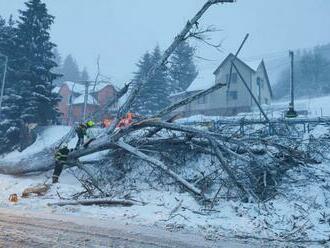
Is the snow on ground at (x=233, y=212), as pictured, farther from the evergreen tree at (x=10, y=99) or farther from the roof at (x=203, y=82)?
the roof at (x=203, y=82)

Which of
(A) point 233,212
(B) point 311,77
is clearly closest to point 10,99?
(A) point 233,212

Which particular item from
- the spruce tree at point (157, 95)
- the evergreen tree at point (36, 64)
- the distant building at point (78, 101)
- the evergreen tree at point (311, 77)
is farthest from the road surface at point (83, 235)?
the evergreen tree at point (311, 77)

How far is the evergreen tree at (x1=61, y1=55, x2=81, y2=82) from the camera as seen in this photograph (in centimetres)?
9325

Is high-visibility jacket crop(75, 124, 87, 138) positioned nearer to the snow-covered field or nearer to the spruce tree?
the snow-covered field

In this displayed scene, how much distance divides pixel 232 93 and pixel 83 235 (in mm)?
38623

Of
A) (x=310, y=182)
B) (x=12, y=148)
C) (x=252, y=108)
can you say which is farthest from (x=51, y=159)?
(x=252, y=108)

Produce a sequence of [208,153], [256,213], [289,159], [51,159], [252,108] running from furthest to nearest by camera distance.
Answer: [252,108] → [51,159] → [208,153] → [289,159] → [256,213]

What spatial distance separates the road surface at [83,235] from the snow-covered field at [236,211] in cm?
49

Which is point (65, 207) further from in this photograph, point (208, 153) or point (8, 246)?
point (208, 153)

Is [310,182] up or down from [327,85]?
down

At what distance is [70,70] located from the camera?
317 ft

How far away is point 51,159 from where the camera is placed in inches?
472

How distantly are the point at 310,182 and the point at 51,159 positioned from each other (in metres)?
7.97

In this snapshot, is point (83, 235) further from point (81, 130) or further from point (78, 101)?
point (78, 101)
